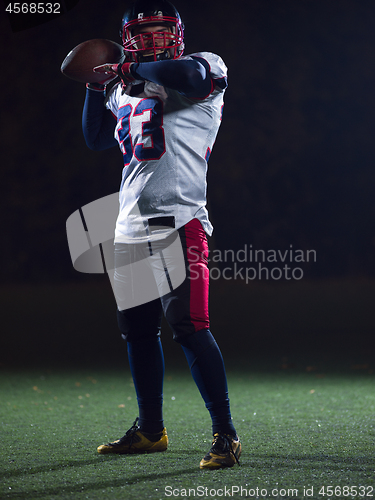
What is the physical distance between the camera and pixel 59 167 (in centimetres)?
470

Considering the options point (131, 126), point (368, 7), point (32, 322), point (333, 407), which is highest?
point (368, 7)

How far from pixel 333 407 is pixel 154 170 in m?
1.09

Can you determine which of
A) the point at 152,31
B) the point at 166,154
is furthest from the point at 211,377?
the point at 152,31

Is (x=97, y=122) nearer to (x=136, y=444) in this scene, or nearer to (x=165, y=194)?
(x=165, y=194)

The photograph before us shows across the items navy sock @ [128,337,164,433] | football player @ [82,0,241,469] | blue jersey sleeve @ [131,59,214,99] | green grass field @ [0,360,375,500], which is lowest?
green grass field @ [0,360,375,500]

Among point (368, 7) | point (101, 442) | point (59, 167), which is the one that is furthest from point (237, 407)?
point (368, 7)

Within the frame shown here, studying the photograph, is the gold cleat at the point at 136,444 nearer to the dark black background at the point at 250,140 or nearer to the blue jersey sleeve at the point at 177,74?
the blue jersey sleeve at the point at 177,74

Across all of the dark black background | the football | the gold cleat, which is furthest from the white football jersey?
the dark black background

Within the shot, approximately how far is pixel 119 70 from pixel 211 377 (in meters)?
0.71

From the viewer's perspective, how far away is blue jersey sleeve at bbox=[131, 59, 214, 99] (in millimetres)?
1111

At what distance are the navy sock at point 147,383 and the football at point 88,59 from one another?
670 mm

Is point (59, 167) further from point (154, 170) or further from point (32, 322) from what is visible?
point (154, 170)

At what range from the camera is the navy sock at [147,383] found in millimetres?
1286

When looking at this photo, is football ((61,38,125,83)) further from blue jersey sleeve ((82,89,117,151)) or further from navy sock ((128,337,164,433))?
navy sock ((128,337,164,433))
